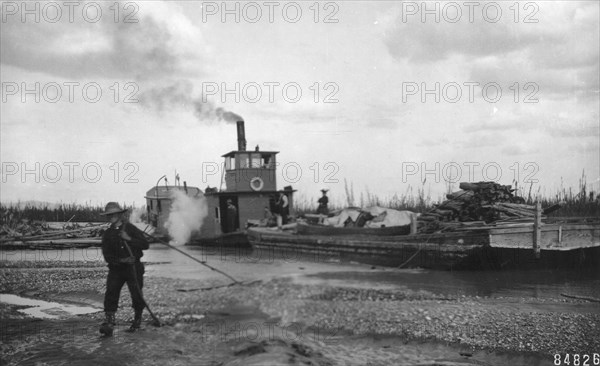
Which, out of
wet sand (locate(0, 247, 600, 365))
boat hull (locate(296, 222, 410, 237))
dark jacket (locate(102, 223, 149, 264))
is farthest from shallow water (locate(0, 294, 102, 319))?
boat hull (locate(296, 222, 410, 237))

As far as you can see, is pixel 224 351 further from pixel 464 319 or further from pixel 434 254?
pixel 434 254

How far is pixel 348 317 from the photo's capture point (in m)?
9.84

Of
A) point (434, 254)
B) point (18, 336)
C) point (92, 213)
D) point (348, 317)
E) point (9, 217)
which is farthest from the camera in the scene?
point (92, 213)

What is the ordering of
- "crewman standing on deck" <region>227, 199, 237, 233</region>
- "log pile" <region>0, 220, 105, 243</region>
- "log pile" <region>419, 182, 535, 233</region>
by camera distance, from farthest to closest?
"log pile" <region>0, 220, 105, 243</region>
"crewman standing on deck" <region>227, 199, 237, 233</region>
"log pile" <region>419, 182, 535, 233</region>

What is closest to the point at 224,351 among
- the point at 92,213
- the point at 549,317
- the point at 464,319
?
the point at 464,319

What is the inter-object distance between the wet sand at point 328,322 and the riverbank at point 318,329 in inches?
0.8

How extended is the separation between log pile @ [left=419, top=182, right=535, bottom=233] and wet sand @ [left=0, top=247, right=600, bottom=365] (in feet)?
6.23

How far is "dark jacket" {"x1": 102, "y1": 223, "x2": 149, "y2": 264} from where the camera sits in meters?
8.46

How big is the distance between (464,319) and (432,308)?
1036 millimetres

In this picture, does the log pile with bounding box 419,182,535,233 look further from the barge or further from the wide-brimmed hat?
the wide-brimmed hat

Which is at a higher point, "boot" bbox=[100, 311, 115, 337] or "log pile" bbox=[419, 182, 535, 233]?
"log pile" bbox=[419, 182, 535, 233]

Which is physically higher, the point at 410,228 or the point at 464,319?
the point at 410,228

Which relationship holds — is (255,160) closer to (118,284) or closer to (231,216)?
(231,216)

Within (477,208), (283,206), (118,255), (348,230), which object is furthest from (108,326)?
(283,206)
